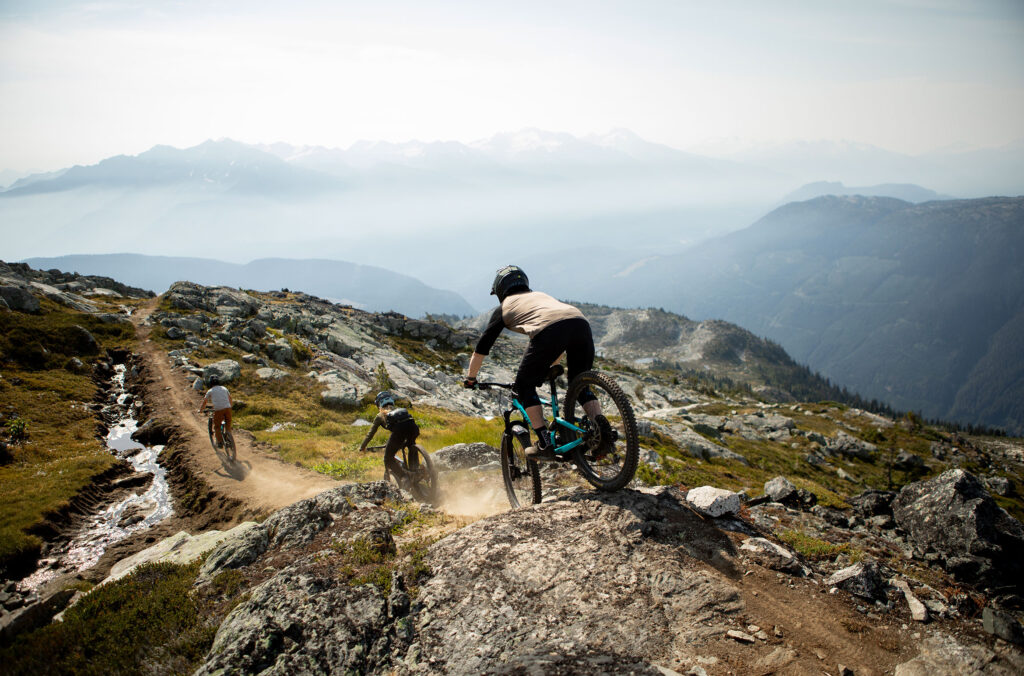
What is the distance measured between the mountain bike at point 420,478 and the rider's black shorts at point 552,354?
5505mm

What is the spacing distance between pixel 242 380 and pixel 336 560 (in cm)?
3111

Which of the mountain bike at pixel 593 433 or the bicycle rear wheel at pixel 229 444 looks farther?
the bicycle rear wheel at pixel 229 444

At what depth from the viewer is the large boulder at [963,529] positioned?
34.6 ft

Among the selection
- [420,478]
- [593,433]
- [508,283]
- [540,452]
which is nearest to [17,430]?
[420,478]

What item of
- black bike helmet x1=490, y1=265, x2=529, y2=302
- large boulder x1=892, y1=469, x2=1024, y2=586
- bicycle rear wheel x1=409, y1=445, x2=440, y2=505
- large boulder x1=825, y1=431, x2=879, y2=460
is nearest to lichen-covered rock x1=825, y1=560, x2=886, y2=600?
black bike helmet x1=490, y1=265, x2=529, y2=302

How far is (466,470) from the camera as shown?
547 inches

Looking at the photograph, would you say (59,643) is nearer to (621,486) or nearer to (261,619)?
(261,619)

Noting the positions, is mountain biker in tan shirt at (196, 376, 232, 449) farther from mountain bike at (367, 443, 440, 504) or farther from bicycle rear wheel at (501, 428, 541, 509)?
bicycle rear wheel at (501, 428, 541, 509)

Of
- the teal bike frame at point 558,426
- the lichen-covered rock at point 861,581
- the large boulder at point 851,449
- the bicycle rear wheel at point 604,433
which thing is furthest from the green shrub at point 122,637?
the large boulder at point 851,449

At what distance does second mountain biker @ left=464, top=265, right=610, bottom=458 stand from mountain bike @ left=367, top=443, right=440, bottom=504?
4.89m

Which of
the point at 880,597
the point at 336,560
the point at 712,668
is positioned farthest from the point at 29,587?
the point at 880,597

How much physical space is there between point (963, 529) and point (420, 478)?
15011mm

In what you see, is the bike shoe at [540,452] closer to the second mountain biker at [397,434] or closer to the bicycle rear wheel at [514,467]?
the bicycle rear wheel at [514,467]

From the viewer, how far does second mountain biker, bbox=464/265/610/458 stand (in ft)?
24.9
